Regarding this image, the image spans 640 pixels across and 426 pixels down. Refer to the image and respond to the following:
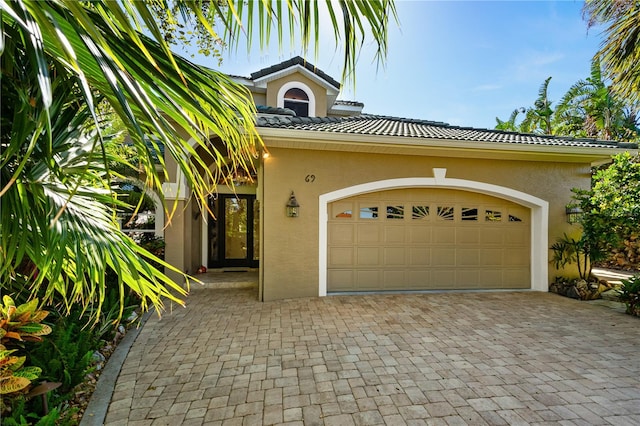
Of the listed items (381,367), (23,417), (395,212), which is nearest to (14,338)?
(23,417)

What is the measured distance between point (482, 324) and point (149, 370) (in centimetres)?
552

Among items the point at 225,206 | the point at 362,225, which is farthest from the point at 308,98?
the point at 362,225

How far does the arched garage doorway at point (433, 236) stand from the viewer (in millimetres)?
6938

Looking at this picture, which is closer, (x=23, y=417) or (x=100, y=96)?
(x=100, y=96)

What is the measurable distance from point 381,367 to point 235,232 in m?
7.26

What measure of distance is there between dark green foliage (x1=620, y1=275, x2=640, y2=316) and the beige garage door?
6.15 feet

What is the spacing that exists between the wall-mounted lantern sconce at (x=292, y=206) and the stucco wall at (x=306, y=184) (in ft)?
0.36

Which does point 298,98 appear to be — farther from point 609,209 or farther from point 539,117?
point 539,117

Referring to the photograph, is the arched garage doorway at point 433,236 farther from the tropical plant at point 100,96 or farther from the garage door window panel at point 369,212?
the tropical plant at point 100,96

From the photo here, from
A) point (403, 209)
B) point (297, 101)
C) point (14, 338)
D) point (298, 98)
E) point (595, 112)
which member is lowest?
point (14, 338)

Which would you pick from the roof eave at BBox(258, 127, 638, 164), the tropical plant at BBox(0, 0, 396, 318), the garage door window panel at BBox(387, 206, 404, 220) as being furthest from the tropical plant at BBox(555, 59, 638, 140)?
the tropical plant at BBox(0, 0, 396, 318)

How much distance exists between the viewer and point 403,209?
23.6ft

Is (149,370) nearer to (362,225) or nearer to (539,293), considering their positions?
(362,225)

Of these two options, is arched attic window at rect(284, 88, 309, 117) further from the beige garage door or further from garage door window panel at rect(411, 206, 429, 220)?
garage door window panel at rect(411, 206, 429, 220)
